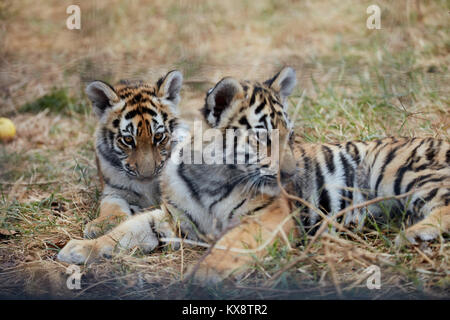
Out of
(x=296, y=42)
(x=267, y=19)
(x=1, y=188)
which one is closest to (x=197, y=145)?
(x=1, y=188)

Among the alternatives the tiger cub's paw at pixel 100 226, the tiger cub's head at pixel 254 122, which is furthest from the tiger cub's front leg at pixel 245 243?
the tiger cub's paw at pixel 100 226

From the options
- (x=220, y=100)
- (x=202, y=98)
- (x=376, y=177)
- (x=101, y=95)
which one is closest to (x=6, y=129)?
(x=101, y=95)

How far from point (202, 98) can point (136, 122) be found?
3.19ft

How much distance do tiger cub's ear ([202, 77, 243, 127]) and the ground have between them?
1.87 ft

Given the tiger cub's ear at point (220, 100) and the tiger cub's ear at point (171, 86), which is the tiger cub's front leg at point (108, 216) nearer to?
the tiger cub's ear at point (171, 86)

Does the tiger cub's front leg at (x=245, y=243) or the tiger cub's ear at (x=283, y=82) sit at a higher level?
the tiger cub's ear at (x=283, y=82)

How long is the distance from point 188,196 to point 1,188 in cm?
177

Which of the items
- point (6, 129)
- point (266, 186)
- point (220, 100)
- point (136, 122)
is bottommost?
point (266, 186)

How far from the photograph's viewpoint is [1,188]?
13.3ft

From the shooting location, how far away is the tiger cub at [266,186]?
274 cm

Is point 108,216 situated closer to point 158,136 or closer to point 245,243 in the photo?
point 158,136

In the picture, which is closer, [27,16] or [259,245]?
[259,245]

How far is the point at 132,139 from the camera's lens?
11.6ft

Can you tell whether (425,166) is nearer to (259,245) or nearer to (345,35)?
(259,245)
